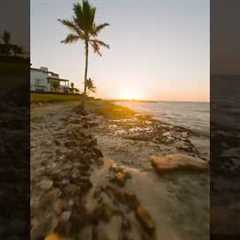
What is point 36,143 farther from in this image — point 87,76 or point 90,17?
point 90,17

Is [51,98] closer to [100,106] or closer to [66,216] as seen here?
[100,106]

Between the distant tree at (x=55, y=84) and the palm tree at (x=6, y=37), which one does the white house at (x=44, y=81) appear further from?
the palm tree at (x=6, y=37)

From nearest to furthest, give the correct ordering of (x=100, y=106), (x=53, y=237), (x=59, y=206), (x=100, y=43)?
(x=53, y=237)
(x=59, y=206)
(x=100, y=43)
(x=100, y=106)

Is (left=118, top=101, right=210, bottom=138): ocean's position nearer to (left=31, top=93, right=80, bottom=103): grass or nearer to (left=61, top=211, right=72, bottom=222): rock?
(left=31, top=93, right=80, bottom=103): grass

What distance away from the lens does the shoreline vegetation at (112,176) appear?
2.47 m

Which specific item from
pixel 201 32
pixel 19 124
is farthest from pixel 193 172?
pixel 19 124

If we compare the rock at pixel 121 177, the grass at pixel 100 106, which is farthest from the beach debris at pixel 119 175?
the grass at pixel 100 106

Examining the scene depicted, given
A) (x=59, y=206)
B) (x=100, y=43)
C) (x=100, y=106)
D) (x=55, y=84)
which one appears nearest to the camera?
(x=59, y=206)

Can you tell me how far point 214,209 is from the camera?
2666 mm

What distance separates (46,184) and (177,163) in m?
1.03

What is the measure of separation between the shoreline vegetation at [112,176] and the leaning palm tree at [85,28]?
374 millimetres

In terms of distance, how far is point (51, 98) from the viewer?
2801mm

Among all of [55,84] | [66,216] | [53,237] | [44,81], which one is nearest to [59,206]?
[66,216]

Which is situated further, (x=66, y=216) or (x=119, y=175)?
(x=119, y=175)
